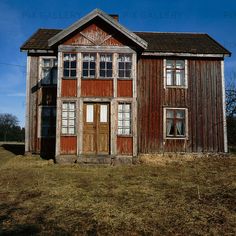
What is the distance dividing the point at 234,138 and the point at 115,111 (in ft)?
49.0

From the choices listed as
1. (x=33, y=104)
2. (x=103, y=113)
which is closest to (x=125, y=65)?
(x=103, y=113)

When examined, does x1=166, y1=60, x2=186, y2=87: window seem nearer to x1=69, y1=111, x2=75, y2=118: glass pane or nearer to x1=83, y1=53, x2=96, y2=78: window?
x1=83, y1=53, x2=96, y2=78: window

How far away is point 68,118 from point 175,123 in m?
5.99

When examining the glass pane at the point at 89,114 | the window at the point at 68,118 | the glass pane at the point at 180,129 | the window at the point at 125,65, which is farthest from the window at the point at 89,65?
the glass pane at the point at 180,129

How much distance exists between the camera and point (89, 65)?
1489cm

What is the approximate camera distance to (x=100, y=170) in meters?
12.7

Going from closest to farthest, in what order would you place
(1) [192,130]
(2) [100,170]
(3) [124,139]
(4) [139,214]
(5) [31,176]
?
(4) [139,214], (5) [31,176], (2) [100,170], (3) [124,139], (1) [192,130]

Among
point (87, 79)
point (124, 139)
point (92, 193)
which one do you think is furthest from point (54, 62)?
point (92, 193)

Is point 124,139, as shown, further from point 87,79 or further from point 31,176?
point 31,176

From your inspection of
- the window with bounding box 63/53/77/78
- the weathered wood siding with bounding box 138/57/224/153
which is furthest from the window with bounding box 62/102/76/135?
the weathered wood siding with bounding box 138/57/224/153

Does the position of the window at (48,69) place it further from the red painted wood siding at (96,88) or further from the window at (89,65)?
the red painted wood siding at (96,88)

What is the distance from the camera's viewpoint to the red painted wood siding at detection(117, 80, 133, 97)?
14.8 m

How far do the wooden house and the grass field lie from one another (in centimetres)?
237

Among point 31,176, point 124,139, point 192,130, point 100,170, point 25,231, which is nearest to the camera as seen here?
point 25,231
